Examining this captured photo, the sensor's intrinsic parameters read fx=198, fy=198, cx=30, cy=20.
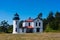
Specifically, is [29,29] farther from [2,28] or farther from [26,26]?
[2,28]

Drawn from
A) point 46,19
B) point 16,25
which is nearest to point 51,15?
point 46,19

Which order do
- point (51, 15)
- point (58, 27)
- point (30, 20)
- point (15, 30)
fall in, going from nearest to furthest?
point (58, 27) < point (15, 30) < point (30, 20) < point (51, 15)

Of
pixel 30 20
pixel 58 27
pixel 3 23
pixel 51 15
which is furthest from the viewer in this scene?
pixel 51 15

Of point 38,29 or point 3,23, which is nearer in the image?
point 38,29

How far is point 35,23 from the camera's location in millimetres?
80812

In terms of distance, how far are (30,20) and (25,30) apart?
6.57 m

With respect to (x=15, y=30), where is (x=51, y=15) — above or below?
above

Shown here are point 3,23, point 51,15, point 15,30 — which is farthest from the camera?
point 51,15

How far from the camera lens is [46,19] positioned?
11781cm

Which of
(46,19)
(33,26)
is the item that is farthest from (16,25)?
(46,19)

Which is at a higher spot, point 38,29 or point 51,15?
point 51,15

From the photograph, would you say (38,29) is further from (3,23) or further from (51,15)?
(51,15)

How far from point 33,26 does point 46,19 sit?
38.0m

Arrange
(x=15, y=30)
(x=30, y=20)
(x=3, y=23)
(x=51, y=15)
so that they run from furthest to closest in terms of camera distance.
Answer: (x=51, y=15) < (x=3, y=23) < (x=30, y=20) < (x=15, y=30)
